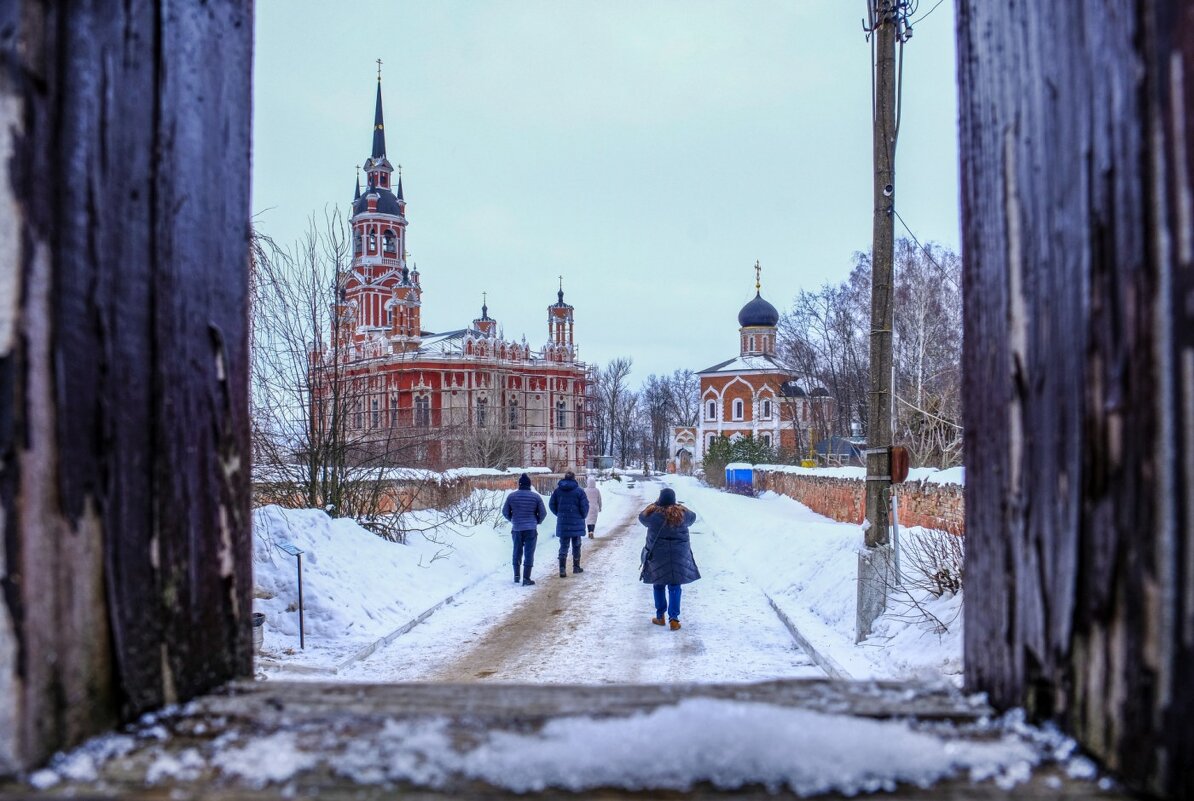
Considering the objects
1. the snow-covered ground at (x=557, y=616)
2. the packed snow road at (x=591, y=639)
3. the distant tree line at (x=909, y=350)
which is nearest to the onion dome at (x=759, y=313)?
the distant tree line at (x=909, y=350)

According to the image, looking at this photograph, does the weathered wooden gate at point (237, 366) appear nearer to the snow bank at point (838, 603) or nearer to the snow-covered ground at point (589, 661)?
the snow-covered ground at point (589, 661)

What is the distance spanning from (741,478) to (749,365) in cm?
3219

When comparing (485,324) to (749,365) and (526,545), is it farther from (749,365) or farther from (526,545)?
(526,545)

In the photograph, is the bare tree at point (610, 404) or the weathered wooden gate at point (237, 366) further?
the bare tree at point (610, 404)

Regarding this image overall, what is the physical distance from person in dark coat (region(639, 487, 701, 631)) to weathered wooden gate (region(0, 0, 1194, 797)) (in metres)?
8.55

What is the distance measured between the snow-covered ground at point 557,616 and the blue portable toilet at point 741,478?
19.2 meters

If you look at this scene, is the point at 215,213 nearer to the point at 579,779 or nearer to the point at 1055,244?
the point at 579,779

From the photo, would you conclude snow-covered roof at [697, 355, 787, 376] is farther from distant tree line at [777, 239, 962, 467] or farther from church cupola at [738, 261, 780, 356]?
distant tree line at [777, 239, 962, 467]

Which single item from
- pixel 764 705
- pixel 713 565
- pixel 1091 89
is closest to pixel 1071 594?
pixel 764 705

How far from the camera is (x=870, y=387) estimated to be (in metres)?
9.21

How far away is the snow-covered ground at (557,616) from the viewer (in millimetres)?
7706

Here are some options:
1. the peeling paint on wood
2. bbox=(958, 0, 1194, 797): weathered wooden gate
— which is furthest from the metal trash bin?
bbox=(958, 0, 1194, 797): weathered wooden gate

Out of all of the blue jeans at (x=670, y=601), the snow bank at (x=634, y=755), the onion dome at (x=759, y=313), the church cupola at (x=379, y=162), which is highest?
the church cupola at (x=379, y=162)

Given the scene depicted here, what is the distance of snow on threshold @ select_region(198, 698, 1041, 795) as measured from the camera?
1.11m
